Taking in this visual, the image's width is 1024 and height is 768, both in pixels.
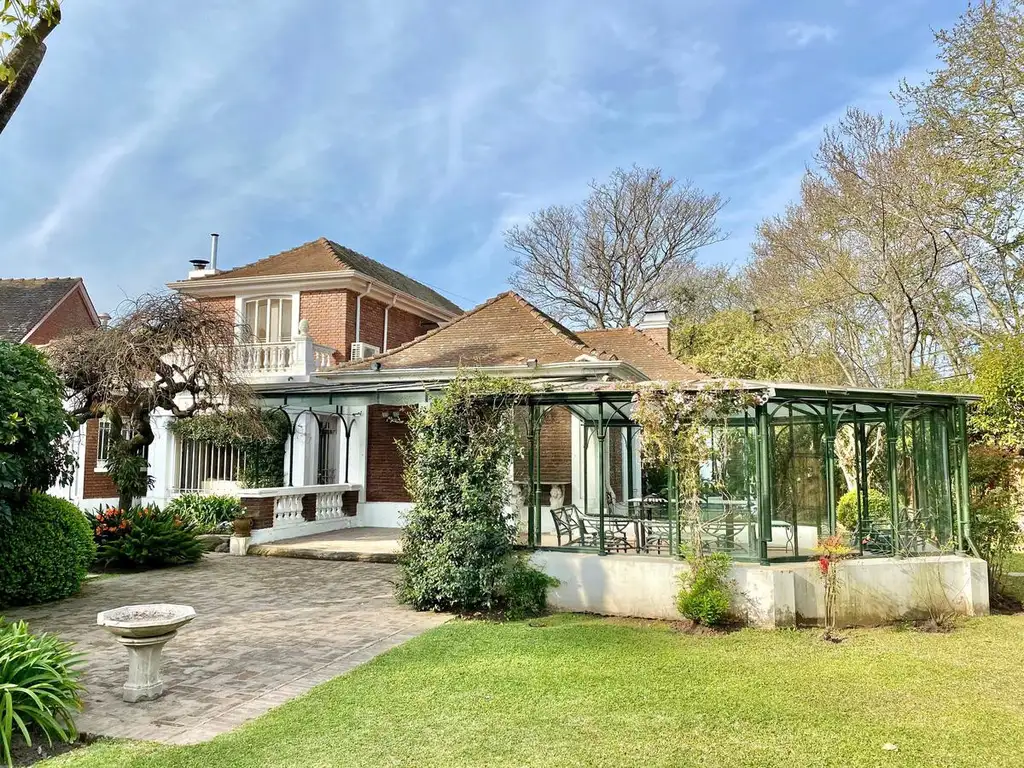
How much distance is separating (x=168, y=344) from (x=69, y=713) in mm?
8671

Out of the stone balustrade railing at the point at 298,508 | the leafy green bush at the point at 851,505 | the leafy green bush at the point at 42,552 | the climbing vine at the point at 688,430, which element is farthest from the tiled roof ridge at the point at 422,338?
the leafy green bush at the point at 851,505

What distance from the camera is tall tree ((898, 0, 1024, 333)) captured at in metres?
13.4

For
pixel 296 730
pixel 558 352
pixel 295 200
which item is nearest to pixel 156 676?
pixel 296 730

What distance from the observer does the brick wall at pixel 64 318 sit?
27606 mm

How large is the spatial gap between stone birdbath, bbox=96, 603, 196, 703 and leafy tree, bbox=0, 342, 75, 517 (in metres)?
3.55

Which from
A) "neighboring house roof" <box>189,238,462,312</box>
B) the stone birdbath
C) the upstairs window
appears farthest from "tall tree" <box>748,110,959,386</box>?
the stone birdbath

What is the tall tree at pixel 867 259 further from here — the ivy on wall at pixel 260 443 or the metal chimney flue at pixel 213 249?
the metal chimney flue at pixel 213 249

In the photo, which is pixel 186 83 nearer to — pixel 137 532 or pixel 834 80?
pixel 137 532

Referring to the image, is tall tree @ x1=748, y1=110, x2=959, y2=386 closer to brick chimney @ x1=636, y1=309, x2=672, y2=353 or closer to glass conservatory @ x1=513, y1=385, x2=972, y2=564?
brick chimney @ x1=636, y1=309, x2=672, y2=353

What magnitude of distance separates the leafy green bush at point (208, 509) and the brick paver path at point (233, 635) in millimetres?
2752

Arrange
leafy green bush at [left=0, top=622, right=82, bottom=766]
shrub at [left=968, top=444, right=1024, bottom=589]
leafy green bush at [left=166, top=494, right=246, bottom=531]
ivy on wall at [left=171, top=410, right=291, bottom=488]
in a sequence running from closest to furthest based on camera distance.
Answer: leafy green bush at [left=0, top=622, right=82, bottom=766]
shrub at [left=968, top=444, right=1024, bottom=589]
leafy green bush at [left=166, top=494, right=246, bottom=531]
ivy on wall at [left=171, top=410, right=291, bottom=488]

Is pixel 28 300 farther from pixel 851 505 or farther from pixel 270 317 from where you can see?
pixel 851 505

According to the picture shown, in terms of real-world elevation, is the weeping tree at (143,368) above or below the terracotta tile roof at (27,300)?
below

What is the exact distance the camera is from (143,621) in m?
5.69
